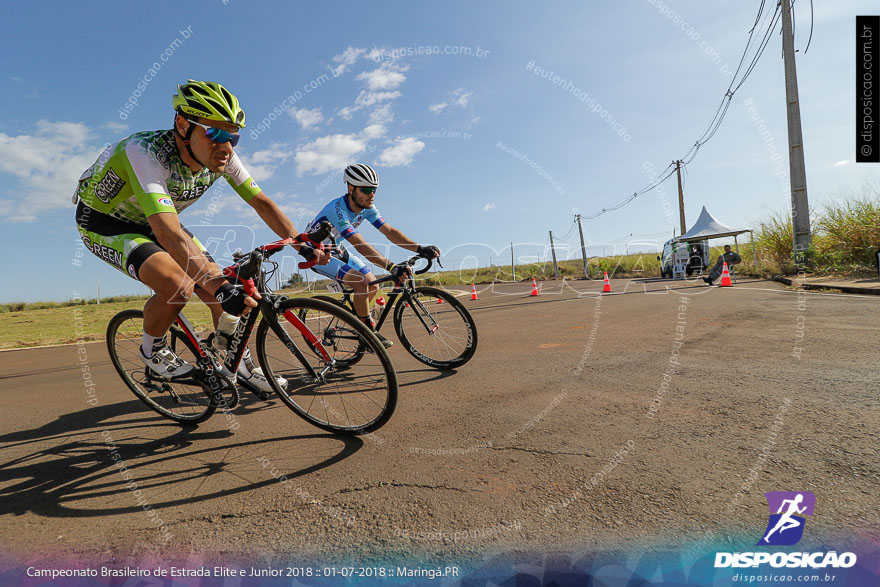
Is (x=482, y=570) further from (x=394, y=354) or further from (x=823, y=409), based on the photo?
(x=394, y=354)

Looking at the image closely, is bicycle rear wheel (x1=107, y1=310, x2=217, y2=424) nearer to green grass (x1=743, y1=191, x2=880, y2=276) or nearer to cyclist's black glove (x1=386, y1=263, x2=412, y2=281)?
cyclist's black glove (x1=386, y1=263, x2=412, y2=281)

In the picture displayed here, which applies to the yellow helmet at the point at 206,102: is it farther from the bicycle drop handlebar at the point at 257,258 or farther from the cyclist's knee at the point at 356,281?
the cyclist's knee at the point at 356,281

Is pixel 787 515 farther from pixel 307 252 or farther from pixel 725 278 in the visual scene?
pixel 725 278

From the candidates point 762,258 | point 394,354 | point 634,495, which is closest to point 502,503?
point 634,495

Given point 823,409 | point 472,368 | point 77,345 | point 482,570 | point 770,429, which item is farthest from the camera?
point 77,345

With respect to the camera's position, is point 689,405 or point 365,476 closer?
point 365,476

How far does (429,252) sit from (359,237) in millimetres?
934

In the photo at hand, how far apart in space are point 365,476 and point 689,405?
2148 mm

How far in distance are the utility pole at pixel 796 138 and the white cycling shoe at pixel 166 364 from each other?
1613cm

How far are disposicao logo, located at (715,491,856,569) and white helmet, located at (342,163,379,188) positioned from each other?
4.30 m

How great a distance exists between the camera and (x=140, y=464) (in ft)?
8.41

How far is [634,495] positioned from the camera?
1.77m

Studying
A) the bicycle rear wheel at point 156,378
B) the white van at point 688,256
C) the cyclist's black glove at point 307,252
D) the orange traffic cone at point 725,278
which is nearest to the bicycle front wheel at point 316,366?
the cyclist's black glove at point 307,252

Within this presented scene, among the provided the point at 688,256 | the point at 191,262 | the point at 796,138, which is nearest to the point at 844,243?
the point at 796,138
